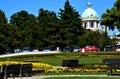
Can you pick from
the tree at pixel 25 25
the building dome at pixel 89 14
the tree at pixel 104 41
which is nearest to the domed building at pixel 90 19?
the building dome at pixel 89 14

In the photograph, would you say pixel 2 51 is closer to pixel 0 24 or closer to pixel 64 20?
pixel 0 24

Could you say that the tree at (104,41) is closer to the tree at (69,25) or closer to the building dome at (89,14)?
the tree at (69,25)

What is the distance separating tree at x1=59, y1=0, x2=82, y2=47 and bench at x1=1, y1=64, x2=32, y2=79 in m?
56.4

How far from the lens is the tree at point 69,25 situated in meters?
77.7

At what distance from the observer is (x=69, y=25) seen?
7919cm

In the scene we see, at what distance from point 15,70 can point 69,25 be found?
60770mm

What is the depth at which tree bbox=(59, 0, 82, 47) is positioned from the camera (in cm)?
7769

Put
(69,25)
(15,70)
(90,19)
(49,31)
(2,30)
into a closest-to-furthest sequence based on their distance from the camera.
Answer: (15,70) → (2,30) → (49,31) → (69,25) → (90,19)

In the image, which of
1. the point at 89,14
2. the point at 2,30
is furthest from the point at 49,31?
the point at 89,14

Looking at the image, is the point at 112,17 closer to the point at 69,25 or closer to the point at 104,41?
the point at 69,25

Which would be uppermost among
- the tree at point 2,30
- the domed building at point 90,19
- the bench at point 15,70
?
the domed building at point 90,19

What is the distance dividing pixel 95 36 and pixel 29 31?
24.7 m

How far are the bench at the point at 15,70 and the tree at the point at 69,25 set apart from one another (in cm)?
5640

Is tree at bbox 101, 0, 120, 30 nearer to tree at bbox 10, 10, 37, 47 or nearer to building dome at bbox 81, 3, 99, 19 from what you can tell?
tree at bbox 10, 10, 37, 47
